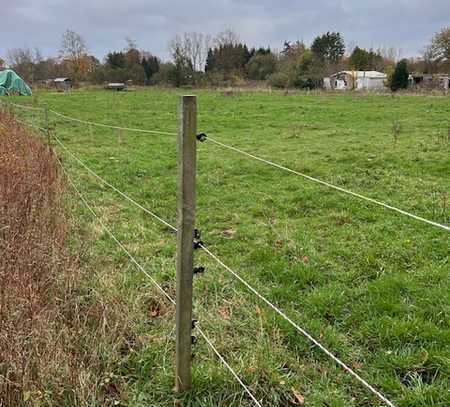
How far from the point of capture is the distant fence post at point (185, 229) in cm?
189

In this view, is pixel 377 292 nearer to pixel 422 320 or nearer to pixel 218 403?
pixel 422 320

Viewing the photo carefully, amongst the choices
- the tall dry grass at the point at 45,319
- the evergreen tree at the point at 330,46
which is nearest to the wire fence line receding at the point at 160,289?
the tall dry grass at the point at 45,319

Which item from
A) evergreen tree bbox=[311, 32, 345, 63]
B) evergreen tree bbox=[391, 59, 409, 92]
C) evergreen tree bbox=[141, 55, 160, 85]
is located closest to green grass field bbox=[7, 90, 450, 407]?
evergreen tree bbox=[391, 59, 409, 92]

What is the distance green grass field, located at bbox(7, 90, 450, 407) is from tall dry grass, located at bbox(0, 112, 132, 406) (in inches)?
3.5

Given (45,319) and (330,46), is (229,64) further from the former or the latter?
(45,319)

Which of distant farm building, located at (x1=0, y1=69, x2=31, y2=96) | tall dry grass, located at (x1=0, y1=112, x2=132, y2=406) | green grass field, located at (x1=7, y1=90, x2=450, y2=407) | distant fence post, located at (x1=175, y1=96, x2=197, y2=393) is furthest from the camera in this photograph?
distant farm building, located at (x1=0, y1=69, x2=31, y2=96)

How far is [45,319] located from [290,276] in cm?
215

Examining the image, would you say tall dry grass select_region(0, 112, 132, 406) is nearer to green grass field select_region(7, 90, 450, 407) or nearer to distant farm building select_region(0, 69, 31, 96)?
green grass field select_region(7, 90, 450, 407)

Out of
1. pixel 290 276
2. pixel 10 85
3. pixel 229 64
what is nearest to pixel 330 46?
pixel 229 64

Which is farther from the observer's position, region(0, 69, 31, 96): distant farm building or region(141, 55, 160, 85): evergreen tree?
region(141, 55, 160, 85): evergreen tree

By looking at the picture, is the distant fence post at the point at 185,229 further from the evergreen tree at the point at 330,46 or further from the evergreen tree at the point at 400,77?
the evergreen tree at the point at 330,46

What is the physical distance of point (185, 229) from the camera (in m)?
2.03

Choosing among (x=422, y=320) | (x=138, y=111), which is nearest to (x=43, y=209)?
(x=422, y=320)

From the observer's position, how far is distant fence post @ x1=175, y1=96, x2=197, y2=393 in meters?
1.89
